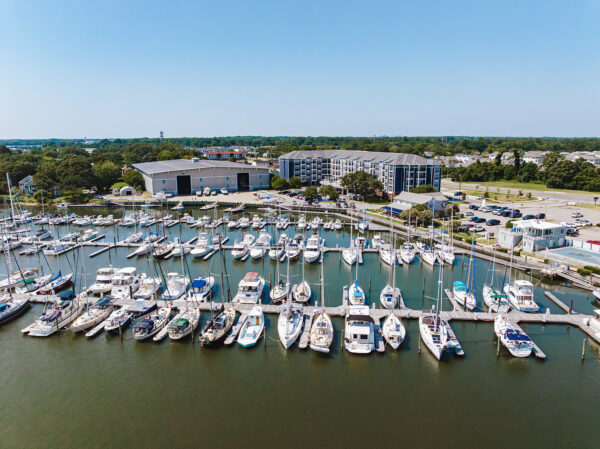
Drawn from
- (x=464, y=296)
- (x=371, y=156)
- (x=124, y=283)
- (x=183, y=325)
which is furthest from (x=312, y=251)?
(x=371, y=156)

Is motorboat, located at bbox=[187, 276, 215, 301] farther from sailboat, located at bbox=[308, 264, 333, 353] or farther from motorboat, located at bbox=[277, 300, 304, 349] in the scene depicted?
sailboat, located at bbox=[308, 264, 333, 353]

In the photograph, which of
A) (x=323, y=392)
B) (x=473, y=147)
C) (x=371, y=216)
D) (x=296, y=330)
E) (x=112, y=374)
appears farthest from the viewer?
(x=473, y=147)

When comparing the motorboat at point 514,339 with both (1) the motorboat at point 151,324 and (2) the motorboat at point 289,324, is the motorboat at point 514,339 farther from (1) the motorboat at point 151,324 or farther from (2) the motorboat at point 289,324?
(1) the motorboat at point 151,324

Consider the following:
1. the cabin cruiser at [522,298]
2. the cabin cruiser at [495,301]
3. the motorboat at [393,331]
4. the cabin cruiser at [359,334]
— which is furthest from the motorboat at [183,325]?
the cabin cruiser at [522,298]

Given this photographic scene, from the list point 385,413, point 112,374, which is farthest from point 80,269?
point 385,413

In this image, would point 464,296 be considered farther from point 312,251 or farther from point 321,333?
point 312,251

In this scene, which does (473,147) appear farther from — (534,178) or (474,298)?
(474,298)

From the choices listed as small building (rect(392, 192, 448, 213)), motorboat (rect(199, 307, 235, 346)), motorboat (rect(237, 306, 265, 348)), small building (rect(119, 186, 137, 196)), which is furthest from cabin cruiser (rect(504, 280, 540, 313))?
small building (rect(119, 186, 137, 196))
